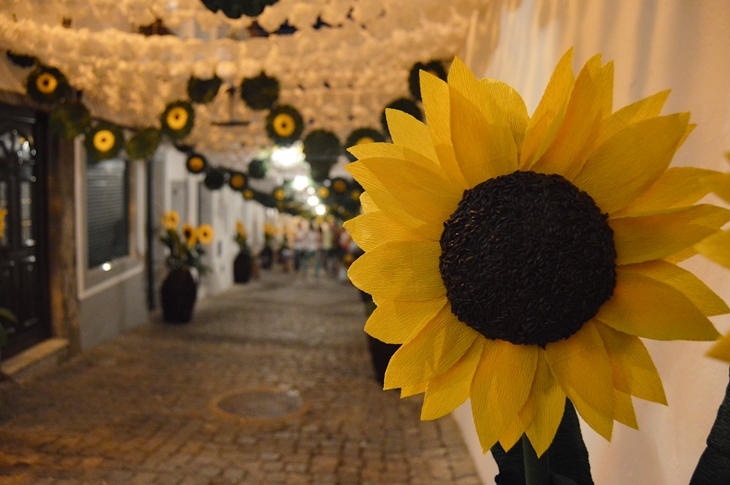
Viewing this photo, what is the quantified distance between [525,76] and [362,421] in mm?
3082

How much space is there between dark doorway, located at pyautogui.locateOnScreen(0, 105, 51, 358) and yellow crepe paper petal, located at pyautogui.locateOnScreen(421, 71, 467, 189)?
5.53 metres

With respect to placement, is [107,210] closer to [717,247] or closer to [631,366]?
[631,366]

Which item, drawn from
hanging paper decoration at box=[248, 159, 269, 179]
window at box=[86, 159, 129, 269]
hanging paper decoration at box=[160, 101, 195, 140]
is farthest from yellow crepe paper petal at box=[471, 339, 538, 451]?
hanging paper decoration at box=[248, 159, 269, 179]

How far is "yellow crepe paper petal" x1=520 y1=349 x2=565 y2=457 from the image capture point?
81cm

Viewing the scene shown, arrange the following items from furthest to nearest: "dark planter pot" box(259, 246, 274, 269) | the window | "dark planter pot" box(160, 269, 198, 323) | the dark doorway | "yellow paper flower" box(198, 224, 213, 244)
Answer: "dark planter pot" box(259, 246, 274, 269) → "yellow paper flower" box(198, 224, 213, 244) → "dark planter pot" box(160, 269, 198, 323) → the window → the dark doorway

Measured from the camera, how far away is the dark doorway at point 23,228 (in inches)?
220

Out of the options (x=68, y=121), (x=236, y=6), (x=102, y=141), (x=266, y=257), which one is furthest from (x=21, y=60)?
(x=266, y=257)

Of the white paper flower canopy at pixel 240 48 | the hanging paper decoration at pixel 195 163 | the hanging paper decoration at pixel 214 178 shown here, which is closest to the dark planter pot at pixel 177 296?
the hanging paper decoration at pixel 214 178

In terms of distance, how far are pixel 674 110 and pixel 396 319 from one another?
3.27ft

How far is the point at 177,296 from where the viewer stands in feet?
28.8

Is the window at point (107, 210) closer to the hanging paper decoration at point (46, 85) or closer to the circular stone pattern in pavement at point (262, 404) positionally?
the hanging paper decoration at point (46, 85)

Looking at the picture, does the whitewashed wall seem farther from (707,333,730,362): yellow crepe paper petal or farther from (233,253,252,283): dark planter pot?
(233,253,252,283): dark planter pot

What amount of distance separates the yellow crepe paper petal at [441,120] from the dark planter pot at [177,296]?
8442 millimetres

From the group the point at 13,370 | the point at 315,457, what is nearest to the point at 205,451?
the point at 315,457
